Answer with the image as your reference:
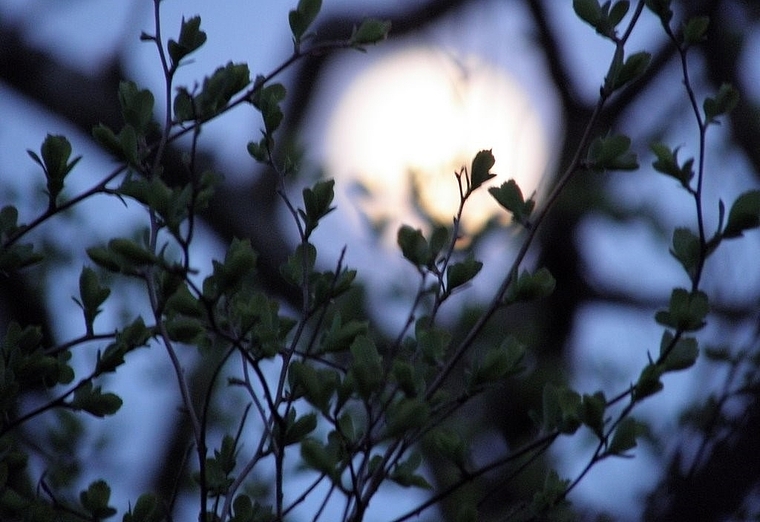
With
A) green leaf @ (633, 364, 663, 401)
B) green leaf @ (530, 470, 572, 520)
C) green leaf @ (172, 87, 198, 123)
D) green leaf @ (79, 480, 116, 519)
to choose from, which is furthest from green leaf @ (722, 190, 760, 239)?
green leaf @ (79, 480, 116, 519)

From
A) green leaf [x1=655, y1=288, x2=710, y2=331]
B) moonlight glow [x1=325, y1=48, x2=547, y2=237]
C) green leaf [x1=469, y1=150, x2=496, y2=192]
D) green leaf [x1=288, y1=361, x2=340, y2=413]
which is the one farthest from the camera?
moonlight glow [x1=325, y1=48, x2=547, y2=237]

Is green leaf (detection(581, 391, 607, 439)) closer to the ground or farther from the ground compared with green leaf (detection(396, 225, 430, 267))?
closer to the ground

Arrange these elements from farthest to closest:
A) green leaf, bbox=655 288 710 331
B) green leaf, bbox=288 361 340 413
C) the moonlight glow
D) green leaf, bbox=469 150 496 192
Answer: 1. the moonlight glow
2. green leaf, bbox=469 150 496 192
3. green leaf, bbox=655 288 710 331
4. green leaf, bbox=288 361 340 413

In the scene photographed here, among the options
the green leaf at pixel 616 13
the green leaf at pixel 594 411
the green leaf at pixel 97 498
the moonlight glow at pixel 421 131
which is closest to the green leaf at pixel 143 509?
the green leaf at pixel 97 498

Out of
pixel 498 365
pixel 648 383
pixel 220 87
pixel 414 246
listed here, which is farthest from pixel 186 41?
pixel 648 383

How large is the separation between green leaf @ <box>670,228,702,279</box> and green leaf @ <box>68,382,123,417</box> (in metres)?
0.54

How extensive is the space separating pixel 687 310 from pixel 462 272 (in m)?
0.21

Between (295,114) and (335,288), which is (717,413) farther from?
(295,114)

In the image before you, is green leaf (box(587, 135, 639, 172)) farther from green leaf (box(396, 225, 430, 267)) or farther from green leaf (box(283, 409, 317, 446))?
green leaf (box(283, 409, 317, 446))

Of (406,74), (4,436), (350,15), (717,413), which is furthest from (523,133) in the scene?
(4,436)

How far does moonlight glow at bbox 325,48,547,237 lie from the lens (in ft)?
7.82

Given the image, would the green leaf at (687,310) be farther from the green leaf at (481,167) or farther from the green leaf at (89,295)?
the green leaf at (89,295)

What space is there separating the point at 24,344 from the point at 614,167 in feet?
1.93

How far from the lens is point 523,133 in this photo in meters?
2.43
